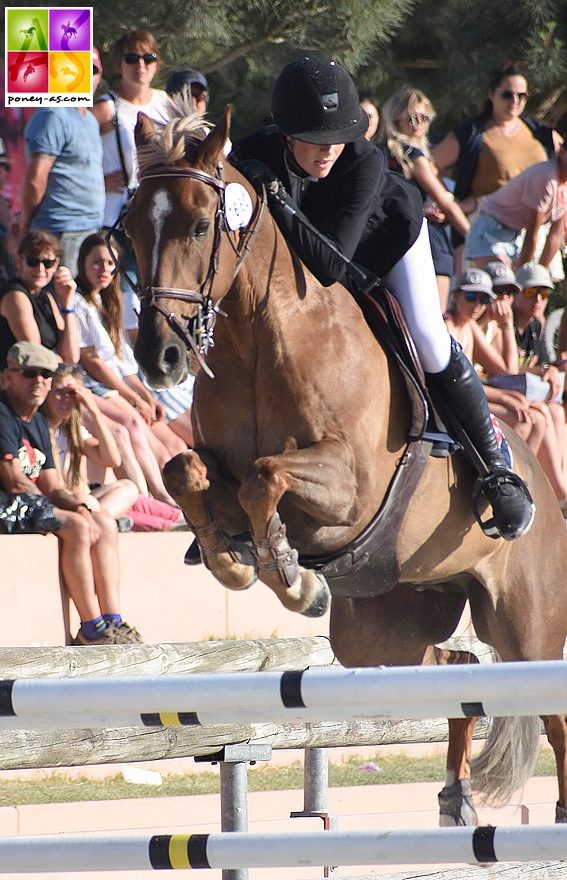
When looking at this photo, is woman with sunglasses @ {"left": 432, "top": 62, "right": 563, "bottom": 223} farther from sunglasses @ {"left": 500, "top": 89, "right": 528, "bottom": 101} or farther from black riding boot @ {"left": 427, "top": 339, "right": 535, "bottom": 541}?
black riding boot @ {"left": 427, "top": 339, "right": 535, "bottom": 541}

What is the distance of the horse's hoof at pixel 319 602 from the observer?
4637 mm

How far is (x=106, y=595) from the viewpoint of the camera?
23.0 feet

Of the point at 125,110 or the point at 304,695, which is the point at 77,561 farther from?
the point at 304,695

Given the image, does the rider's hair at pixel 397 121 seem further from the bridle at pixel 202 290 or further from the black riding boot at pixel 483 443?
the bridle at pixel 202 290

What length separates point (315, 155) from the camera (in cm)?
452

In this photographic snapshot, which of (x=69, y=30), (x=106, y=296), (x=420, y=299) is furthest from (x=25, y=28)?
(x=420, y=299)

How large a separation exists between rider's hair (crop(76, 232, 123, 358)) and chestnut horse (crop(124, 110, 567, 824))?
11.3 ft

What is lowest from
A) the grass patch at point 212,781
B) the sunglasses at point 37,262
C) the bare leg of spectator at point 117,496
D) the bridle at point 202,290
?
the grass patch at point 212,781

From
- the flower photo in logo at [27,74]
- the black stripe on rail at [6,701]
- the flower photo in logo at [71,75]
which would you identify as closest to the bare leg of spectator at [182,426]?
the flower photo in logo at [71,75]

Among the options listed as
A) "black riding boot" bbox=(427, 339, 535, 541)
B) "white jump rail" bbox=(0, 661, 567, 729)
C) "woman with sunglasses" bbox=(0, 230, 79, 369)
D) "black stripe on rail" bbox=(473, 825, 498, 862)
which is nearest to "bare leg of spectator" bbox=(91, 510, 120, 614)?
"woman with sunglasses" bbox=(0, 230, 79, 369)

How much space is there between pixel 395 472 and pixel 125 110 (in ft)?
15.5

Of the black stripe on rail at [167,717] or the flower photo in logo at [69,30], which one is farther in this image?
the flower photo in logo at [69,30]

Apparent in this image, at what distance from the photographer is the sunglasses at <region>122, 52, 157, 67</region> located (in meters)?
8.42

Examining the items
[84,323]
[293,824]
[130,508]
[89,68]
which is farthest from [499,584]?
[89,68]
